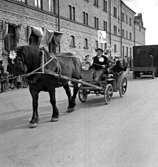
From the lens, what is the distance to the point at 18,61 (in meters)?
5.41

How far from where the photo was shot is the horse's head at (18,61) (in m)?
5.31

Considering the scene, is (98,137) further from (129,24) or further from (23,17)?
(129,24)

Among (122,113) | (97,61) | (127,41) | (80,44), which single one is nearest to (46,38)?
(80,44)

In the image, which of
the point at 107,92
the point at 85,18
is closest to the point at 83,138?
the point at 107,92

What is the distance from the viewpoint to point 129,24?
4706 cm

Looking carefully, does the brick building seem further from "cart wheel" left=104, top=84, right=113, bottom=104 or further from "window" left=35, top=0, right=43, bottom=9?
"cart wheel" left=104, top=84, right=113, bottom=104

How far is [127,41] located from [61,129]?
41.2 meters

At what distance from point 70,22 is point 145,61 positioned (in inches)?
315

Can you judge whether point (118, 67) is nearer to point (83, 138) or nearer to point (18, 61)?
point (18, 61)

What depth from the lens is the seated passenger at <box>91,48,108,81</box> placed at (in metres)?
9.07

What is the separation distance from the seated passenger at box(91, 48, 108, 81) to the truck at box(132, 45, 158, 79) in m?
12.9

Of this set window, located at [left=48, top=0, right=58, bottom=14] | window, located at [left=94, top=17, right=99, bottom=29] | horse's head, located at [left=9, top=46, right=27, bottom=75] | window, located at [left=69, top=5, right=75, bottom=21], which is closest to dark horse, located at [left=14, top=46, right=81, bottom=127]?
horse's head, located at [left=9, top=46, right=27, bottom=75]

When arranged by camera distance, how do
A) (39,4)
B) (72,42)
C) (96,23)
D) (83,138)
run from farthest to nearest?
(96,23), (72,42), (39,4), (83,138)

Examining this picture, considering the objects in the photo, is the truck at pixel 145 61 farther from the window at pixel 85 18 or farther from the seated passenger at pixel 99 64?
the seated passenger at pixel 99 64
